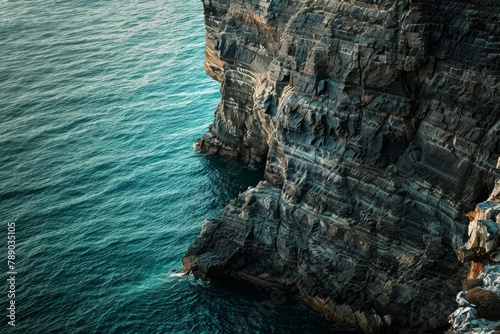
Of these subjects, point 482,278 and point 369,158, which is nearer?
point 482,278

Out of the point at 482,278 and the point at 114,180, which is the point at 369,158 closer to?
the point at 482,278

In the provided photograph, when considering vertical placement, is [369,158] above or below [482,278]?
below

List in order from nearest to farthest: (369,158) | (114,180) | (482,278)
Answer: (482,278), (369,158), (114,180)

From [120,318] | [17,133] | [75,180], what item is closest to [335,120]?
[120,318]

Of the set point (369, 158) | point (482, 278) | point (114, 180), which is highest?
point (482, 278)

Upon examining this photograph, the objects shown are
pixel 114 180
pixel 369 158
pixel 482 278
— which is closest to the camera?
pixel 482 278

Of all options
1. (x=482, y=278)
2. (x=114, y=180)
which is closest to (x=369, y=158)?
(x=482, y=278)

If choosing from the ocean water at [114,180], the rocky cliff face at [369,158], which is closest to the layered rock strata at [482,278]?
the rocky cliff face at [369,158]
